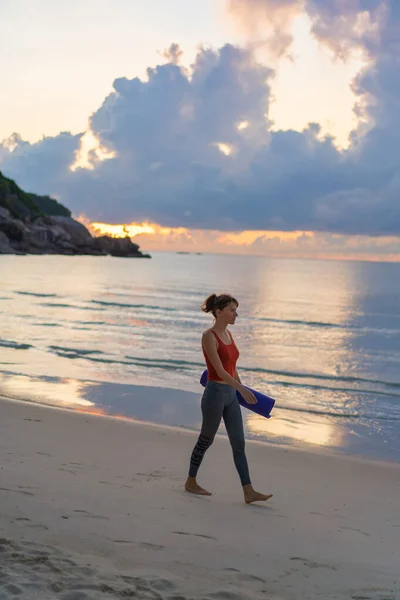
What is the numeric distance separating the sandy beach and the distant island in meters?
133

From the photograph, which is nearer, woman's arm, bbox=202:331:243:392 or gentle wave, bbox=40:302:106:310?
woman's arm, bbox=202:331:243:392

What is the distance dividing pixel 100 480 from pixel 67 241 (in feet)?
545

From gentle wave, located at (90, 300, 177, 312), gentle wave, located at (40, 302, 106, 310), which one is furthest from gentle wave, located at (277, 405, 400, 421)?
gentle wave, located at (90, 300, 177, 312)

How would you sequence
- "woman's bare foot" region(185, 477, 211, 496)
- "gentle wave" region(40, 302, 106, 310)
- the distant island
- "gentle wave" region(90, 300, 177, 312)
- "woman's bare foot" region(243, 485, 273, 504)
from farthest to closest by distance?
1. the distant island
2. "gentle wave" region(90, 300, 177, 312)
3. "gentle wave" region(40, 302, 106, 310)
4. "woman's bare foot" region(185, 477, 211, 496)
5. "woman's bare foot" region(243, 485, 273, 504)

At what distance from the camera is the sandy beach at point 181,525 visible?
422 cm

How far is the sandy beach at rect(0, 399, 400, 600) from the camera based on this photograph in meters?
4.22

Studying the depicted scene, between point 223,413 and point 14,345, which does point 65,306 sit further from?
point 223,413

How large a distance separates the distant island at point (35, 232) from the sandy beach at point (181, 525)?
133 meters

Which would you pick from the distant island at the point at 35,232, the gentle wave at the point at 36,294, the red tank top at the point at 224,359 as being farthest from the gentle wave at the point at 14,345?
the distant island at the point at 35,232

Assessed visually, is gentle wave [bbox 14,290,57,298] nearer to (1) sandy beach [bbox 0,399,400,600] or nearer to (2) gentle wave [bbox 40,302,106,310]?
(2) gentle wave [bbox 40,302,106,310]

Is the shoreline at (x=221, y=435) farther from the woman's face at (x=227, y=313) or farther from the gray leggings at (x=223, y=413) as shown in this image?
the woman's face at (x=227, y=313)

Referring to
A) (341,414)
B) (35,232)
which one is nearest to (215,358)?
(341,414)

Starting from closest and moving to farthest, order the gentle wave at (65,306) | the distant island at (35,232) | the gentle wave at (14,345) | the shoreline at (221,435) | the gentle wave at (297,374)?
the shoreline at (221,435) → the gentle wave at (297,374) → the gentle wave at (14,345) → the gentle wave at (65,306) → the distant island at (35,232)

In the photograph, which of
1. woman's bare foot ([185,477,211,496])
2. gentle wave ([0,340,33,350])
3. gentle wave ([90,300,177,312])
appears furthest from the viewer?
gentle wave ([90,300,177,312])
